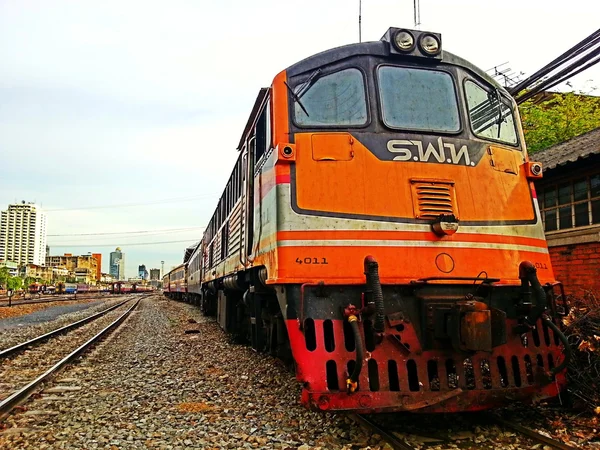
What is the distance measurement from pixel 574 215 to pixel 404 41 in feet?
16.5

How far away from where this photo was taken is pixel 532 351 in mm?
4422

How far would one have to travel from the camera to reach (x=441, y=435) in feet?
13.8

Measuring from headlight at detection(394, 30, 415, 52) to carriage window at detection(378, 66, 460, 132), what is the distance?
19cm

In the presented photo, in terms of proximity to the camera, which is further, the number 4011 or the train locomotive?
the number 4011

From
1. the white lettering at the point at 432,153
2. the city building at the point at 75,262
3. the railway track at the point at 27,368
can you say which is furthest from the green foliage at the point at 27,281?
the white lettering at the point at 432,153

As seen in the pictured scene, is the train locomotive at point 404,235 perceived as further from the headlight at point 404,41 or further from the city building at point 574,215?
the city building at point 574,215

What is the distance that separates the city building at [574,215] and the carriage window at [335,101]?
4.27 m

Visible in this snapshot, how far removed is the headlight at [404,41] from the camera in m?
4.96

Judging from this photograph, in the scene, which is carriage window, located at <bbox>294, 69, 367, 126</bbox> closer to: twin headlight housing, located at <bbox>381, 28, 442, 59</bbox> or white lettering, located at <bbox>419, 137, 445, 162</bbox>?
twin headlight housing, located at <bbox>381, 28, 442, 59</bbox>

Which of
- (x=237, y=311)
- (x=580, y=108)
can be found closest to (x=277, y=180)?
(x=237, y=311)

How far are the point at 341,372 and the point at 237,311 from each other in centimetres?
607

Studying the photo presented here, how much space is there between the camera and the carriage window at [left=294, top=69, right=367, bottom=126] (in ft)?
15.8

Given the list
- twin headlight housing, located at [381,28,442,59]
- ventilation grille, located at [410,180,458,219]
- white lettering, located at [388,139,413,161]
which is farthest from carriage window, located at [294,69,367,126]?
ventilation grille, located at [410,180,458,219]

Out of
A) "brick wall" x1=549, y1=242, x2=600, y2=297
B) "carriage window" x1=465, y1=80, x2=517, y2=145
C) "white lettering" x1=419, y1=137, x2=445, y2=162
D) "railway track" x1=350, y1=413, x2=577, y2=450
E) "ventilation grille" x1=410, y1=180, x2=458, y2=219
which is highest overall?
"carriage window" x1=465, y1=80, x2=517, y2=145
